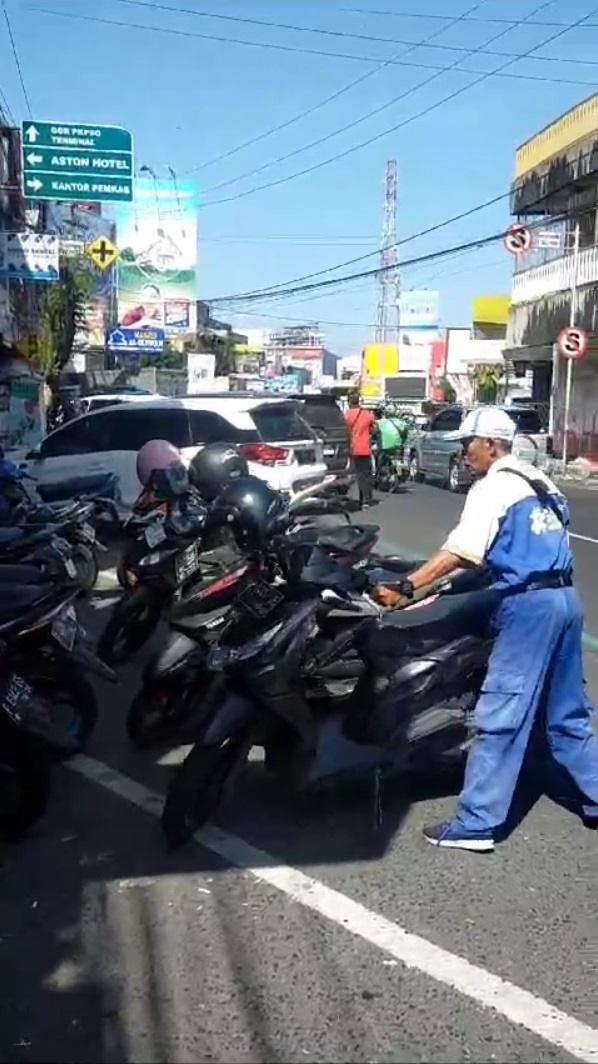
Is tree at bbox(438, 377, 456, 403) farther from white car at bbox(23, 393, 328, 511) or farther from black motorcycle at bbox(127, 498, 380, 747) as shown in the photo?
black motorcycle at bbox(127, 498, 380, 747)

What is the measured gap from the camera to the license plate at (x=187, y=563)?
269 inches

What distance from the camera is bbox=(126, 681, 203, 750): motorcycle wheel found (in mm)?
5855

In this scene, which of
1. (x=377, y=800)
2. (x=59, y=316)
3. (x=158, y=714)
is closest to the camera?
(x=377, y=800)

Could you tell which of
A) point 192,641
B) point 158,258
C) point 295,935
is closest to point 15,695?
point 192,641

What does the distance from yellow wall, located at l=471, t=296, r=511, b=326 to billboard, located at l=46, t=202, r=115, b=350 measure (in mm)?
21669

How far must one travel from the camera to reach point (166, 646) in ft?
19.1

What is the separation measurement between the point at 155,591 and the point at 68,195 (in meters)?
A: 14.0

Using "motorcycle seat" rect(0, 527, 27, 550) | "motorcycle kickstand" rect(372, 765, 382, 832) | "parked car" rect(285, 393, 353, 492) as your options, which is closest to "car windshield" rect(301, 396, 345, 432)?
"parked car" rect(285, 393, 353, 492)

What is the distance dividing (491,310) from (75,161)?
47381 mm

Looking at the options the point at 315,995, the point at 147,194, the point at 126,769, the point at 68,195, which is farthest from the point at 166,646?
the point at 147,194

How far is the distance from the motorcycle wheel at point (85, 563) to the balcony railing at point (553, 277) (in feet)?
71.7

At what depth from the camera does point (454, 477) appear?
2406cm

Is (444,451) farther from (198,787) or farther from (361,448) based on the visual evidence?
(198,787)

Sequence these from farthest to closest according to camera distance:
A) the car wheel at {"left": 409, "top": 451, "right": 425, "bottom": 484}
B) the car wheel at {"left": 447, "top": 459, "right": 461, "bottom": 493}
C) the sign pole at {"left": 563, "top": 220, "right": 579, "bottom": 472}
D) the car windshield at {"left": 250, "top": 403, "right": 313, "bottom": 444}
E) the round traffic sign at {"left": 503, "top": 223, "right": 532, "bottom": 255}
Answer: the sign pole at {"left": 563, "top": 220, "right": 579, "bottom": 472} → the round traffic sign at {"left": 503, "top": 223, "right": 532, "bottom": 255} → the car wheel at {"left": 409, "top": 451, "right": 425, "bottom": 484} → the car wheel at {"left": 447, "top": 459, "right": 461, "bottom": 493} → the car windshield at {"left": 250, "top": 403, "right": 313, "bottom": 444}
